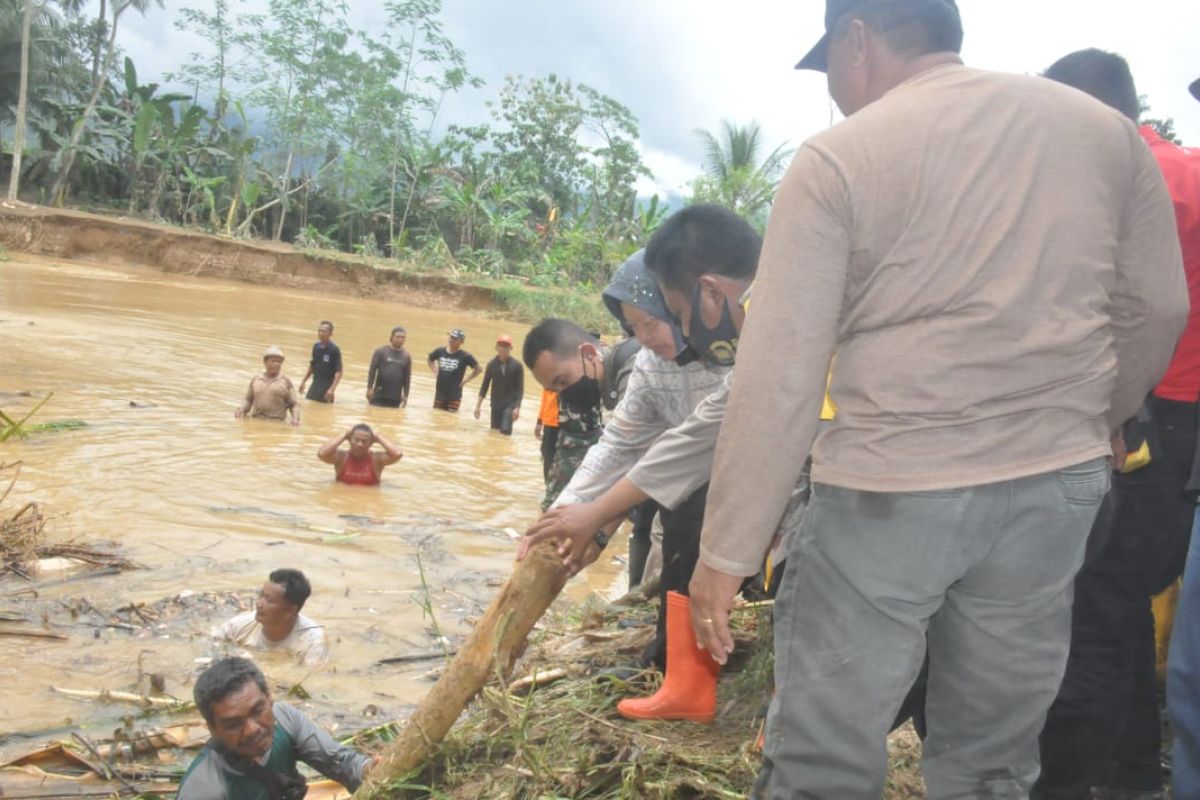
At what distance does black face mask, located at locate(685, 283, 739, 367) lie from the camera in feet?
8.72

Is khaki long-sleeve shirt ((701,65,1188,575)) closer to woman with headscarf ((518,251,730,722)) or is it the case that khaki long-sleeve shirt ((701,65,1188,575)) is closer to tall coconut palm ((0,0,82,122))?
woman with headscarf ((518,251,730,722))

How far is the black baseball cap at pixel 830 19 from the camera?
1906mm

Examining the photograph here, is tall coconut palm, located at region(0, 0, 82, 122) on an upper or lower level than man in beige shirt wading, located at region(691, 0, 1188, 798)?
upper

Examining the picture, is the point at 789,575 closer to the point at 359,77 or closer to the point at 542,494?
the point at 542,494

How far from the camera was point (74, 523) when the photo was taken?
8.11 metres

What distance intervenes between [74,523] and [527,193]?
31.5 metres

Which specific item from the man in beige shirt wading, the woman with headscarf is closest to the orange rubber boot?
the woman with headscarf

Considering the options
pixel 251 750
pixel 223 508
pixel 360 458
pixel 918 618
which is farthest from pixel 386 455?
pixel 918 618

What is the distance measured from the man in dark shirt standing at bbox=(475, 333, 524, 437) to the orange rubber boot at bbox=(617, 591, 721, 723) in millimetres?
10557

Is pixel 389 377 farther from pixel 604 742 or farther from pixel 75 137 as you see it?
pixel 75 137

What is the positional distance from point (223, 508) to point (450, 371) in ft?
21.0

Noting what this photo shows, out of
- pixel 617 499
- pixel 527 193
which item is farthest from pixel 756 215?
pixel 617 499

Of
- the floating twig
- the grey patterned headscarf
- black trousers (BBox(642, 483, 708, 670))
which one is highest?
the grey patterned headscarf

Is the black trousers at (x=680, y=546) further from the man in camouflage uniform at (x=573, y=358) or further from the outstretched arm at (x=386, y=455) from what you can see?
the outstretched arm at (x=386, y=455)
